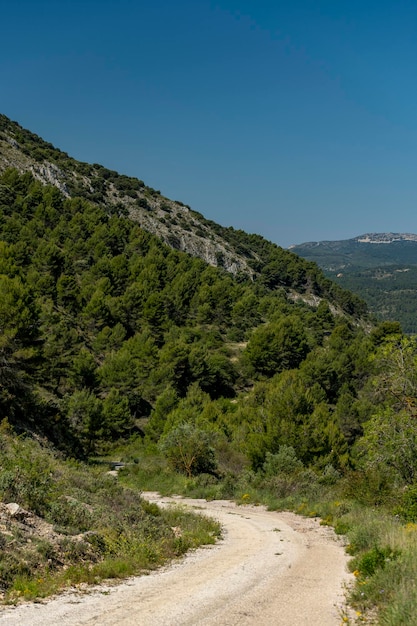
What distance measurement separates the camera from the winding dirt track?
721 cm

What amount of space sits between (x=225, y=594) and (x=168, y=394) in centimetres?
4208

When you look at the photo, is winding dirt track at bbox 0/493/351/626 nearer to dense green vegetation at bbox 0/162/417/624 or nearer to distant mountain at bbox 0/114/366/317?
dense green vegetation at bbox 0/162/417/624

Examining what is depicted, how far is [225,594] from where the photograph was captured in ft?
28.5

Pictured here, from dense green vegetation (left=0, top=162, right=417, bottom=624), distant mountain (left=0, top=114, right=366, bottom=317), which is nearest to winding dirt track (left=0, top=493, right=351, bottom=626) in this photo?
dense green vegetation (left=0, top=162, right=417, bottom=624)

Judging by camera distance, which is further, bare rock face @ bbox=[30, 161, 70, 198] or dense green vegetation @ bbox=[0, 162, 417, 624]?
bare rock face @ bbox=[30, 161, 70, 198]

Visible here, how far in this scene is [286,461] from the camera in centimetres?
2717

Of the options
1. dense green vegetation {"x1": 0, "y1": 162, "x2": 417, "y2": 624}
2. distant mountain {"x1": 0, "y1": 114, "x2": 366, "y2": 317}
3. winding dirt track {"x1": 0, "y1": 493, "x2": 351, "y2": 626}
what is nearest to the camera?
winding dirt track {"x1": 0, "y1": 493, "x2": 351, "y2": 626}

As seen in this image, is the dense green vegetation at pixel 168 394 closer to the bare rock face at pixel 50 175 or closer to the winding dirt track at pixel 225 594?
the winding dirt track at pixel 225 594

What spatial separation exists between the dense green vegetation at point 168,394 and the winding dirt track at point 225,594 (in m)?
0.81

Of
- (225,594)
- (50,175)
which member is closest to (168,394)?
(225,594)

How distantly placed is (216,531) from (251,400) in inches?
1555

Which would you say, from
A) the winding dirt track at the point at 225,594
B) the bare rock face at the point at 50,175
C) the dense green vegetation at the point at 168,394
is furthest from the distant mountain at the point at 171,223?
the winding dirt track at the point at 225,594

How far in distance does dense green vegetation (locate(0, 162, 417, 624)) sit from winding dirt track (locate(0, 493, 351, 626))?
31.9 inches

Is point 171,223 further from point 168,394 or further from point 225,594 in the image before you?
point 225,594
